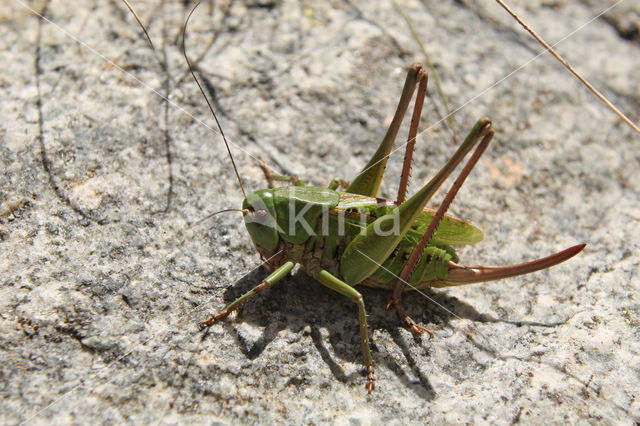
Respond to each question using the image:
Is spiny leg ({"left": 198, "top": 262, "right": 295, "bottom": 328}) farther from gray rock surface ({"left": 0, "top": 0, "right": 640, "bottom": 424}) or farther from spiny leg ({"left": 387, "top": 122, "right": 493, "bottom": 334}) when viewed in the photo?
spiny leg ({"left": 387, "top": 122, "right": 493, "bottom": 334})

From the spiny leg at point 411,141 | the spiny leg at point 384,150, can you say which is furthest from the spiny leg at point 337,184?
the spiny leg at point 411,141


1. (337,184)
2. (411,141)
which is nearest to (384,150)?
(411,141)

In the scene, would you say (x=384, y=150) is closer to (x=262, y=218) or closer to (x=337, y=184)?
(x=337, y=184)

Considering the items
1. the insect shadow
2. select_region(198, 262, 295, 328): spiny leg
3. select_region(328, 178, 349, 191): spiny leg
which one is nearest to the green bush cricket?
select_region(198, 262, 295, 328): spiny leg

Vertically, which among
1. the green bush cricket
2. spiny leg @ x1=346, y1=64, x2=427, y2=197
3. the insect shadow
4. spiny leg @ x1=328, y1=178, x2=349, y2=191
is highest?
spiny leg @ x1=346, y1=64, x2=427, y2=197

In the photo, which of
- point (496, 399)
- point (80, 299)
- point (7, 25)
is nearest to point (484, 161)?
point (496, 399)

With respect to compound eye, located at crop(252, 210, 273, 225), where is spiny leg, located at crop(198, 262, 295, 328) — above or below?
below
